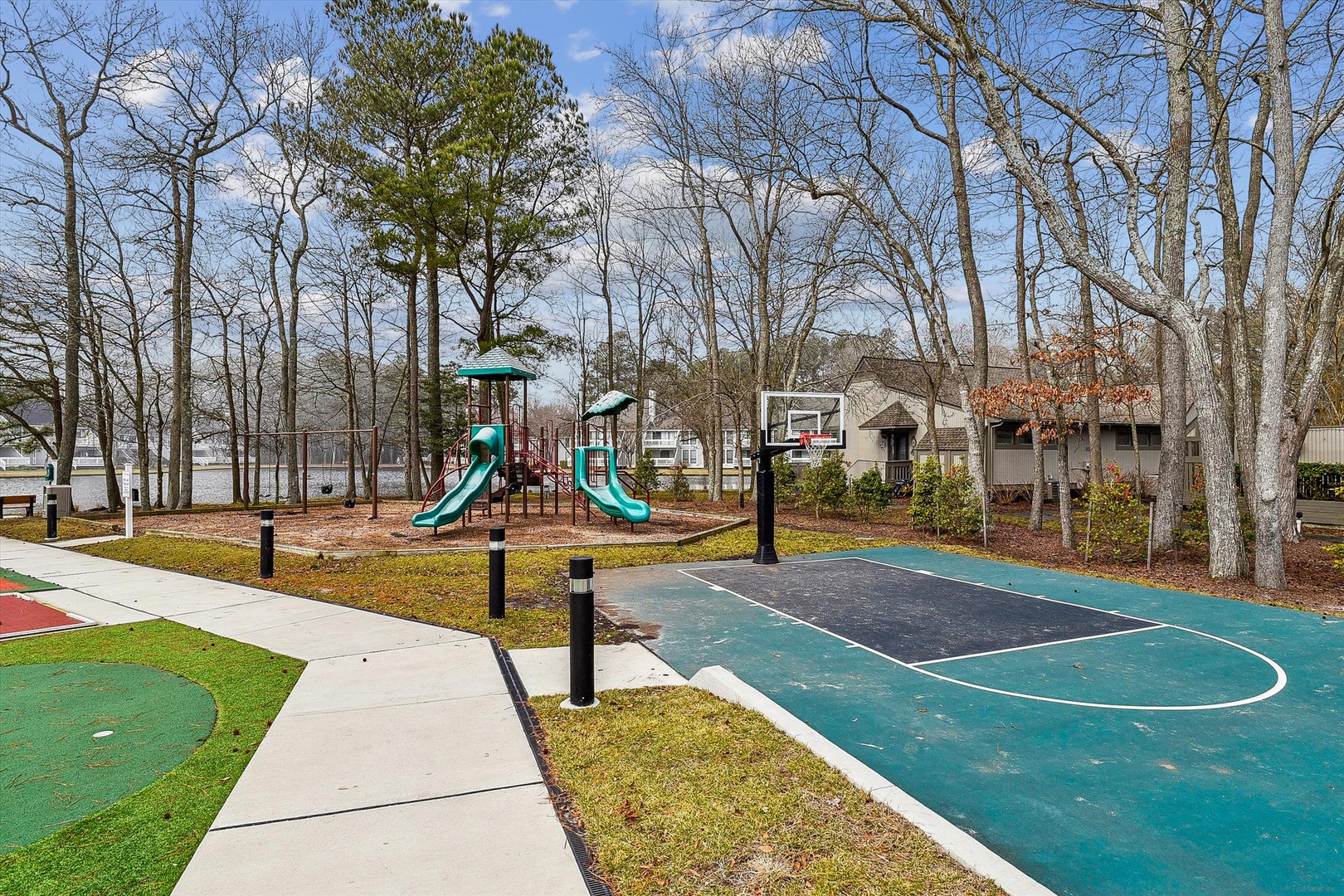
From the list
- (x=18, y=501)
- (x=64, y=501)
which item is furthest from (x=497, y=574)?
(x=18, y=501)

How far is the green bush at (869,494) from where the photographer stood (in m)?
17.2

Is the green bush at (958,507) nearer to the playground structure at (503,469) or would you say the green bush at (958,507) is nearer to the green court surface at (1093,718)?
the green court surface at (1093,718)

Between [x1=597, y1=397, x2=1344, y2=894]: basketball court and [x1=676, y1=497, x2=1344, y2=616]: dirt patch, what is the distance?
1.17 meters

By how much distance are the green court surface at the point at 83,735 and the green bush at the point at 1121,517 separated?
39.5ft

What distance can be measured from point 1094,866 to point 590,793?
6.68ft

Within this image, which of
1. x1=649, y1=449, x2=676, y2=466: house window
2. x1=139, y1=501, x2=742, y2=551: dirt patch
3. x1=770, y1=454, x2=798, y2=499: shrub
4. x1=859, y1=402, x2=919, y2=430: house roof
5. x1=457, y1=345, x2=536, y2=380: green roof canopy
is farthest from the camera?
x1=649, y1=449, x2=676, y2=466: house window

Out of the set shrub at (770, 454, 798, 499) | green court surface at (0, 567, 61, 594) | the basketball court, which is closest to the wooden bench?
green court surface at (0, 567, 61, 594)

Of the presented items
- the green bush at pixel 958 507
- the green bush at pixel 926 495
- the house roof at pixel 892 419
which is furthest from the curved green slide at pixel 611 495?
the house roof at pixel 892 419

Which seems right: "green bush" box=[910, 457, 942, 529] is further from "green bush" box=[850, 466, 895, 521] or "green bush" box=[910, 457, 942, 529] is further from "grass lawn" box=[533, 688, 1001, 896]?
"grass lawn" box=[533, 688, 1001, 896]

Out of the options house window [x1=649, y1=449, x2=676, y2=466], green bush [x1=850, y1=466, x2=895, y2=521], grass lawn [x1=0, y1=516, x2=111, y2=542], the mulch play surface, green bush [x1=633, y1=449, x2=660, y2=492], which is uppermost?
house window [x1=649, y1=449, x2=676, y2=466]

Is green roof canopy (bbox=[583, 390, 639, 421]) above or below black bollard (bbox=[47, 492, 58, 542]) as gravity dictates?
above

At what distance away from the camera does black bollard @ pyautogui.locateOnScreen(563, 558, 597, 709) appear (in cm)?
409

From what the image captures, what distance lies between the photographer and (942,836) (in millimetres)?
2572

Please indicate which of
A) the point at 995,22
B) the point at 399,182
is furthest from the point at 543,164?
the point at 995,22
